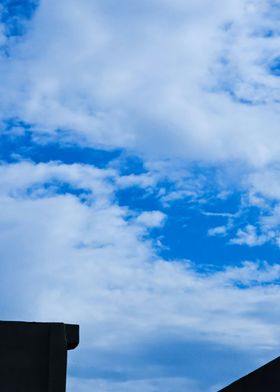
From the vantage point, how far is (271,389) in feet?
30.5

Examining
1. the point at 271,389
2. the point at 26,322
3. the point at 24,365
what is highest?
the point at 26,322

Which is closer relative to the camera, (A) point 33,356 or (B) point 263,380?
(B) point 263,380

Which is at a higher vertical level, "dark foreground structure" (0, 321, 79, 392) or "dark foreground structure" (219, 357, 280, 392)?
"dark foreground structure" (0, 321, 79, 392)

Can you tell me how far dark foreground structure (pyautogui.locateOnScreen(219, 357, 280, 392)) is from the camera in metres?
9.30

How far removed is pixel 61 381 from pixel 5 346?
4.17 feet

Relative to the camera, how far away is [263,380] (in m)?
9.45

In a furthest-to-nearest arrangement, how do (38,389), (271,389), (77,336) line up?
(77,336) → (38,389) → (271,389)

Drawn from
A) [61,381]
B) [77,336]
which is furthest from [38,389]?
[77,336]

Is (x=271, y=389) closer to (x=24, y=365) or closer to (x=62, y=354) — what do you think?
(x=62, y=354)

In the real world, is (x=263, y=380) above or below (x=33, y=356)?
below

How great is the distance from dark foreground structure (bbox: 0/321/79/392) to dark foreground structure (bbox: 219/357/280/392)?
3.30 m

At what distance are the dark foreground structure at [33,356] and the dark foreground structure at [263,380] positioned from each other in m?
3.30

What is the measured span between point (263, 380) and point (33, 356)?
4.30 meters

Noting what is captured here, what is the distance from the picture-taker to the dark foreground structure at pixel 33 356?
390 inches
